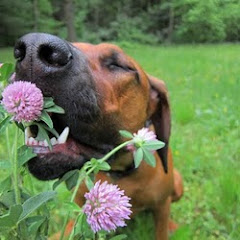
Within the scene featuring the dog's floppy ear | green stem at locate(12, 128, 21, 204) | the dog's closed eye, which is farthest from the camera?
the dog's floppy ear

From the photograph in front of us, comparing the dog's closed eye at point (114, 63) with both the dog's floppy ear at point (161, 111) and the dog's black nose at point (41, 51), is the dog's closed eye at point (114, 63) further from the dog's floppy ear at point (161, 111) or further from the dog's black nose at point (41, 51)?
the dog's black nose at point (41, 51)

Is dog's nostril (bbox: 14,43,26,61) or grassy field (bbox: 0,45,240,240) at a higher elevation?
dog's nostril (bbox: 14,43,26,61)

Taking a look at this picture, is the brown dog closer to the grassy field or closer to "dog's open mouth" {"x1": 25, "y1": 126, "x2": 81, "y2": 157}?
"dog's open mouth" {"x1": 25, "y1": 126, "x2": 81, "y2": 157}

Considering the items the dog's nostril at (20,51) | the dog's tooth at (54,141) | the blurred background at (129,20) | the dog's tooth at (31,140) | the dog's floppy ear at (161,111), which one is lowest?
the blurred background at (129,20)

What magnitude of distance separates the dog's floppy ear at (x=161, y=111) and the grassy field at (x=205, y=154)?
415 mm

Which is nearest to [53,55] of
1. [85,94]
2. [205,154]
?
[85,94]

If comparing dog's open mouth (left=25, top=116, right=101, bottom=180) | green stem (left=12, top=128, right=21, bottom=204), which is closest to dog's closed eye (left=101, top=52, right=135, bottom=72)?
dog's open mouth (left=25, top=116, right=101, bottom=180)

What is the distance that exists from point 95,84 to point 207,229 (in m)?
1.16

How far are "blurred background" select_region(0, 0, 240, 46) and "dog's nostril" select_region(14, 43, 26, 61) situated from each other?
175cm

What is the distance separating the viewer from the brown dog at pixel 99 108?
1.49m

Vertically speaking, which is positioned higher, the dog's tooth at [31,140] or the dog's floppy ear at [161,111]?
the dog's tooth at [31,140]

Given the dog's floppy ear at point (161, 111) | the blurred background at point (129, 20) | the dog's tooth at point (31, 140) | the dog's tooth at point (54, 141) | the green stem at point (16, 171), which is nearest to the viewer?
the green stem at point (16, 171)

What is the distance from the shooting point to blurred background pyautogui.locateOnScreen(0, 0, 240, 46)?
3345 mm

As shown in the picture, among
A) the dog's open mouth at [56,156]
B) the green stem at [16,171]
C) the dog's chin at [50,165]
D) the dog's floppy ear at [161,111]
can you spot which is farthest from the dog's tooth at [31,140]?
the dog's floppy ear at [161,111]
